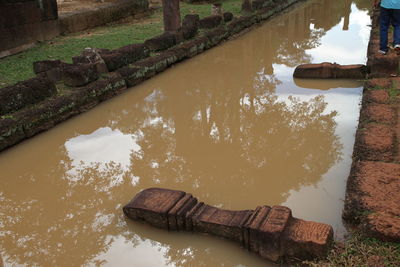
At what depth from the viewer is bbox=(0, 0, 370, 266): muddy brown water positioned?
303 cm

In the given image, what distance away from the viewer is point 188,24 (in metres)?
9.13

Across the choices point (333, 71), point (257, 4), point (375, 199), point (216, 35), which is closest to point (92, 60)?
point (333, 71)

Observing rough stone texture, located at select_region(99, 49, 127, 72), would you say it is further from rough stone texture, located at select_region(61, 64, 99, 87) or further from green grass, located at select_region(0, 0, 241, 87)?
green grass, located at select_region(0, 0, 241, 87)

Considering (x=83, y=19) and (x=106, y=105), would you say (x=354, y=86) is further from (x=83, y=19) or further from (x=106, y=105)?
(x=83, y=19)

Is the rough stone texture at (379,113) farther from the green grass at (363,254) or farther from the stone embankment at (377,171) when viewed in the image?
the green grass at (363,254)

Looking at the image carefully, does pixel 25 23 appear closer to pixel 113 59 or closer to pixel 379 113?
pixel 113 59

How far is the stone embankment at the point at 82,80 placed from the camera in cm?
500

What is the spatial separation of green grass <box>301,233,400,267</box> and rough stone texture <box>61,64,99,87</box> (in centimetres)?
450

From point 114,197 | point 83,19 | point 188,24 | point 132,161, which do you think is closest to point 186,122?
point 132,161

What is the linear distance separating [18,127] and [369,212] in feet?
13.1

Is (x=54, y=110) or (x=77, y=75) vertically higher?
(x=77, y=75)

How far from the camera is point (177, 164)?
415cm

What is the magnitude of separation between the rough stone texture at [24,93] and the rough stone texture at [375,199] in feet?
13.6

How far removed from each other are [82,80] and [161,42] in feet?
8.37
